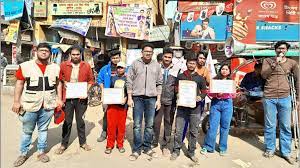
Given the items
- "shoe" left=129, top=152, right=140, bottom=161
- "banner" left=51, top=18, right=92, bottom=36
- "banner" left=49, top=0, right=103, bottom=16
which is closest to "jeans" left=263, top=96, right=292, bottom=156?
"shoe" left=129, top=152, right=140, bottom=161

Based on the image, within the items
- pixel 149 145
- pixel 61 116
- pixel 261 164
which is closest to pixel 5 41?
pixel 61 116

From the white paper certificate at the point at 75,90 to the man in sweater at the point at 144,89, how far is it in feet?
2.80

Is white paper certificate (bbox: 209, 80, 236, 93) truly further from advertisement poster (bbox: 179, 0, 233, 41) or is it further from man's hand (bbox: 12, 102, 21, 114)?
advertisement poster (bbox: 179, 0, 233, 41)

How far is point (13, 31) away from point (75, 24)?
320cm

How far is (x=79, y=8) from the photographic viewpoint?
15.8 meters

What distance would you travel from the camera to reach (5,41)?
1569 cm

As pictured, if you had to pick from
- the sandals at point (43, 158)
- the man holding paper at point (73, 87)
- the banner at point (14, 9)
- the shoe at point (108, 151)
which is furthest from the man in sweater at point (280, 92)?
the banner at point (14, 9)

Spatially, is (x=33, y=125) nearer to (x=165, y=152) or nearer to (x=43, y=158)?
(x=43, y=158)

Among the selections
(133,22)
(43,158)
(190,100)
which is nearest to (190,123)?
(190,100)

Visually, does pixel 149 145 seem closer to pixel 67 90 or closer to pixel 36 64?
pixel 67 90

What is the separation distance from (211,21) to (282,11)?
339 centimetres

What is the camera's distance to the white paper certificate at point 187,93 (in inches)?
193

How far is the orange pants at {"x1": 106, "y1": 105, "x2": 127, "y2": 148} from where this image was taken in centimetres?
544

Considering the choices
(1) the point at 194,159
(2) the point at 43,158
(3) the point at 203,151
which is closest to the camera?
(2) the point at 43,158
